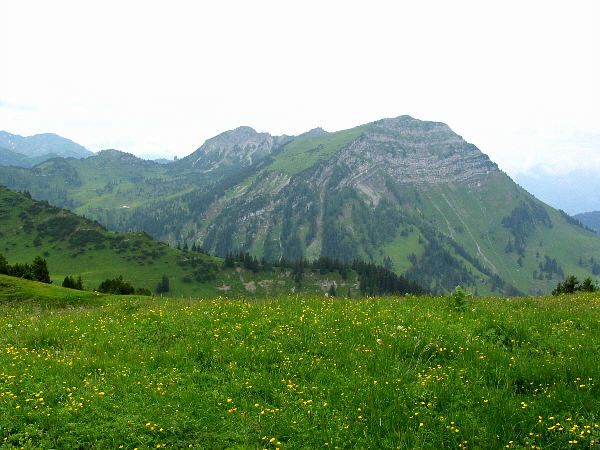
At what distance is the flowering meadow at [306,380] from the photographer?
8.38m

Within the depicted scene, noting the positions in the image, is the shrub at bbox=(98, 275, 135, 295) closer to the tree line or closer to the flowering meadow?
the tree line

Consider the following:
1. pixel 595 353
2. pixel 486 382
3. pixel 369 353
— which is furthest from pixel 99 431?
pixel 595 353

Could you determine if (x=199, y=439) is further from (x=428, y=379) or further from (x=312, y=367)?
(x=428, y=379)

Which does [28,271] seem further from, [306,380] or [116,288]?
[306,380]

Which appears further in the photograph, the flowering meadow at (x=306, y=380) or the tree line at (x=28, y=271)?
the tree line at (x=28, y=271)

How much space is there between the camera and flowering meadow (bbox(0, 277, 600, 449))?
838cm

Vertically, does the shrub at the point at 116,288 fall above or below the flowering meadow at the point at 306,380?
below

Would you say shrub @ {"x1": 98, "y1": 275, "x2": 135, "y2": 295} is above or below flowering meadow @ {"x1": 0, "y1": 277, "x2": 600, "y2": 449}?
below

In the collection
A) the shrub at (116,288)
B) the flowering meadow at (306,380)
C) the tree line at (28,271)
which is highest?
the flowering meadow at (306,380)

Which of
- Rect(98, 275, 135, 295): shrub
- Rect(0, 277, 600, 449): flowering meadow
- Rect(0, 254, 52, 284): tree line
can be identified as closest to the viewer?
Rect(0, 277, 600, 449): flowering meadow

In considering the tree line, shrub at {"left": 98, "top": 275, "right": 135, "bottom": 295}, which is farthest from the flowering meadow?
shrub at {"left": 98, "top": 275, "right": 135, "bottom": 295}

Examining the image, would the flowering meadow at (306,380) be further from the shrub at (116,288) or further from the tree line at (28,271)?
the shrub at (116,288)

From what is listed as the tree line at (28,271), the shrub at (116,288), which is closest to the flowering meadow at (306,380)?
the tree line at (28,271)

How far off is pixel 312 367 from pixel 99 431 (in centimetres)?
532
